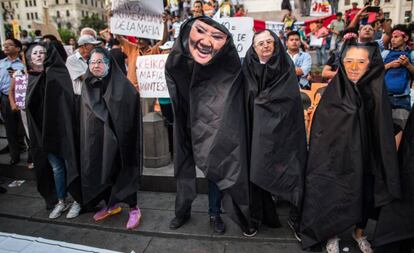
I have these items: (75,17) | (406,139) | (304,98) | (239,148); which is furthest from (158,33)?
(75,17)

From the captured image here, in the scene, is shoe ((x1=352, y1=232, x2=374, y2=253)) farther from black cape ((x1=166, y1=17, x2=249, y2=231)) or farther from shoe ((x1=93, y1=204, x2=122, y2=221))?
shoe ((x1=93, y1=204, x2=122, y2=221))

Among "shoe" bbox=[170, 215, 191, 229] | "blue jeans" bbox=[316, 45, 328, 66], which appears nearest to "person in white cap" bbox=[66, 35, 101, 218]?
"shoe" bbox=[170, 215, 191, 229]

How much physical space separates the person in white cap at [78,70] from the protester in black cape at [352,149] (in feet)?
8.52

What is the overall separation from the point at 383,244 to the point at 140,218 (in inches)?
98.5

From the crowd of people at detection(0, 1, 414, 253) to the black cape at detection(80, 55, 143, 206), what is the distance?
0.01m

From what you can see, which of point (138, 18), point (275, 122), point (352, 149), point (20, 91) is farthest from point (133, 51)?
point (352, 149)

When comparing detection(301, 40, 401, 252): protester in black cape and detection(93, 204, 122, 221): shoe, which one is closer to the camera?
detection(301, 40, 401, 252): protester in black cape

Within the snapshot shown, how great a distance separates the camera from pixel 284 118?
275cm

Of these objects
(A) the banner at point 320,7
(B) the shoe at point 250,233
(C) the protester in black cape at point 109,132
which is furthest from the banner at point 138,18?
(A) the banner at point 320,7

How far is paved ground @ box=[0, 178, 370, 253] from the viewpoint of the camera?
10.2 feet

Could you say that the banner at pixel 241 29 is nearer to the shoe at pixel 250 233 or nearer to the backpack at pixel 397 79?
the backpack at pixel 397 79

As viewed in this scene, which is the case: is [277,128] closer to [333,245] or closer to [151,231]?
[333,245]

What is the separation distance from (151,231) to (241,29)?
2820 mm

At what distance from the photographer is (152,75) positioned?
4398mm
